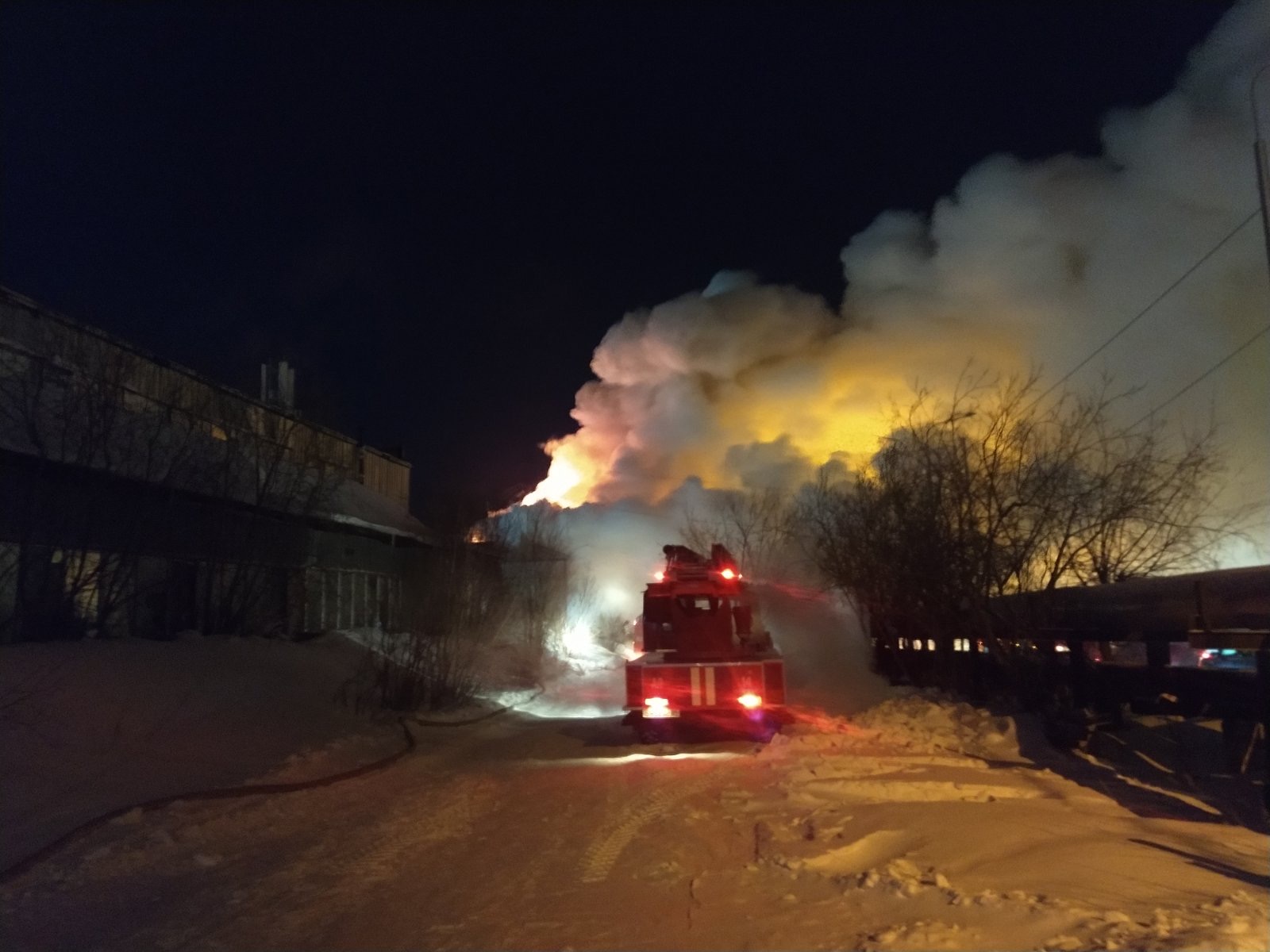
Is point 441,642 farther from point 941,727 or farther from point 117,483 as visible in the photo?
point 941,727

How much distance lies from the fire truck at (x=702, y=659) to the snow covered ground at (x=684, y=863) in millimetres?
2032

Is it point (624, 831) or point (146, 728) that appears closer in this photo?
point (624, 831)

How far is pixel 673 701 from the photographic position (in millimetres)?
13711

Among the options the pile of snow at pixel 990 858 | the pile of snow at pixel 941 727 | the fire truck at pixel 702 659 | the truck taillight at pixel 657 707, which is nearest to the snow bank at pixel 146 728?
the truck taillight at pixel 657 707

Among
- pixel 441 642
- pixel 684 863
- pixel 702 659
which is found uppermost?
pixel 441 642

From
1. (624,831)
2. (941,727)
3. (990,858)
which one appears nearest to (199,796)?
(624,831)

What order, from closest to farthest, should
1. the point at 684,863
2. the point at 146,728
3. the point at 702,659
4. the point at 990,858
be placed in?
the point at 990,858, the point at 684,863, the point at 146,728, the point at 702,659

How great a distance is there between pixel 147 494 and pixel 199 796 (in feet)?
26.0

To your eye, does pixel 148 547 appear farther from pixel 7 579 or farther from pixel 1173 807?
pixel 1173 807

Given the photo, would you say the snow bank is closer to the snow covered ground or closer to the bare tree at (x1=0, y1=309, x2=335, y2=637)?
the snow covered ground

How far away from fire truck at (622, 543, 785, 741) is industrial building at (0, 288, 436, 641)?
22.7 feet

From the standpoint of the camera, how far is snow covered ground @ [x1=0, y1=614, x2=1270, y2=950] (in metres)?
5.28

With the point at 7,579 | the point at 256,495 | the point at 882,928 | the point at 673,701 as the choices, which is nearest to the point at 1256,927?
the point at 882,928

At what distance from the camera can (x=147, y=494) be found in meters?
15.5
